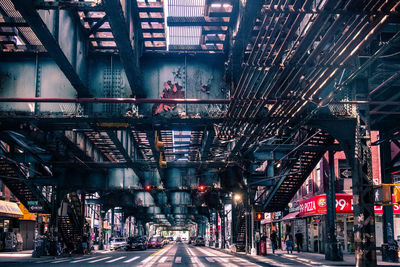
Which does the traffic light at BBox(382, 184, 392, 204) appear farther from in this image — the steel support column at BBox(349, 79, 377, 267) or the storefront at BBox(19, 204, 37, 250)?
the storefront at BBox(19, 204, 37, 250)

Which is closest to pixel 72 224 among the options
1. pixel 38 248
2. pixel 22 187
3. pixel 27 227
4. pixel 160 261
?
pixel 22 187

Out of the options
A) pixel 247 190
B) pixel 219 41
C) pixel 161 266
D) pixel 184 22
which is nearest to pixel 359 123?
pixel 219 41

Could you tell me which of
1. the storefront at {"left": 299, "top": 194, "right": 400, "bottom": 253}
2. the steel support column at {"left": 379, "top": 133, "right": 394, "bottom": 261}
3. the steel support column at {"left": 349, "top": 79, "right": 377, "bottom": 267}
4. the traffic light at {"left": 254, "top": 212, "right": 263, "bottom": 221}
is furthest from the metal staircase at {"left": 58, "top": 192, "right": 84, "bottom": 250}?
the steel support column at {"left": 349, "top": 79, "right": 377, "bottom": 267}

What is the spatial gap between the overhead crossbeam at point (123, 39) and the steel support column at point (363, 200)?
8679mm

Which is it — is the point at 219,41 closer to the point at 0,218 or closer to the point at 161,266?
the point at 161,266

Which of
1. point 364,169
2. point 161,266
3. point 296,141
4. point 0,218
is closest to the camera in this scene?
point 364,169

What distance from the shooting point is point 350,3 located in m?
8.93

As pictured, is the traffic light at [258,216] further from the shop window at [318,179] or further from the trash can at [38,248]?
the trash can at [38,248]

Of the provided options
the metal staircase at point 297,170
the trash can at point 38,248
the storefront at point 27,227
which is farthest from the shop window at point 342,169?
the storefront at point 27,227

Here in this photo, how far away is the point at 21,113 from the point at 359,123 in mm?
13256

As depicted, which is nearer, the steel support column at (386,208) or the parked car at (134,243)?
the steel support column at (386,208)

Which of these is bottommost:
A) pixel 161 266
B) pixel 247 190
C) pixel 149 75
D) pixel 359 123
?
pixel 161 266

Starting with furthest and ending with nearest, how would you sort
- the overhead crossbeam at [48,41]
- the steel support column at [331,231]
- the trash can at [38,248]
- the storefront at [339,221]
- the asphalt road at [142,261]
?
the storefront at [339,221], the trash can at [38,248], the steel support column at [331,231], the asphalt road at [142,261], the overhead crossbeam at [48,41]

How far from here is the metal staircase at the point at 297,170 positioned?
996 inches
